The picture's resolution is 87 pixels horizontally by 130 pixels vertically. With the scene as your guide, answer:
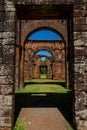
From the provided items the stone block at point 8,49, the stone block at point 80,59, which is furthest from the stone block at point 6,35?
the stone block at point 80,59

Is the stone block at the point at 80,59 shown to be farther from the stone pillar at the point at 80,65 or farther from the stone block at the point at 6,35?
the stone block at the point at 6,35

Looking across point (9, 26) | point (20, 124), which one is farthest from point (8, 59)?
point (20, 124)

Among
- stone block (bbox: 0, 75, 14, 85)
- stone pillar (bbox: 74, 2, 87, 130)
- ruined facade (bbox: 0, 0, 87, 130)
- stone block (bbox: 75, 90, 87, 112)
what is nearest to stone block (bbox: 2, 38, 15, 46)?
ruined facade (bbox: 0, 0, 87, 130)

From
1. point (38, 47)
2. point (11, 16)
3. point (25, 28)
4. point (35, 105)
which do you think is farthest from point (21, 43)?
point (38, 47)

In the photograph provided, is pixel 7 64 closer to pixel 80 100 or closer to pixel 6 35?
pixel 6 35

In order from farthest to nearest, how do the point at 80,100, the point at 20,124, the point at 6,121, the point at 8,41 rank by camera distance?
the point at 20,124
the point at 8,41
the point at 80,100
the point at 6,121

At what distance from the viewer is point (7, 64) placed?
20.3ft

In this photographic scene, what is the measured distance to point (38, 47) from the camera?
30484 millimetres

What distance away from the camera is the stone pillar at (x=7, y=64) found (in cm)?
604

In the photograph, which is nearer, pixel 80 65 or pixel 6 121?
pixel 6 121

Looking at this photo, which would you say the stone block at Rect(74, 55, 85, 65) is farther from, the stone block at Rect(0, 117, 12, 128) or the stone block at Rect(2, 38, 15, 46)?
the stone block at Rect(0, 117, 12, 128)

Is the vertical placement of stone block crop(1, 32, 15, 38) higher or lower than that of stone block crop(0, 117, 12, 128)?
higher

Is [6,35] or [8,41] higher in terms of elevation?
[6,35]

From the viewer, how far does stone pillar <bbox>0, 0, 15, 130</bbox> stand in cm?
604
